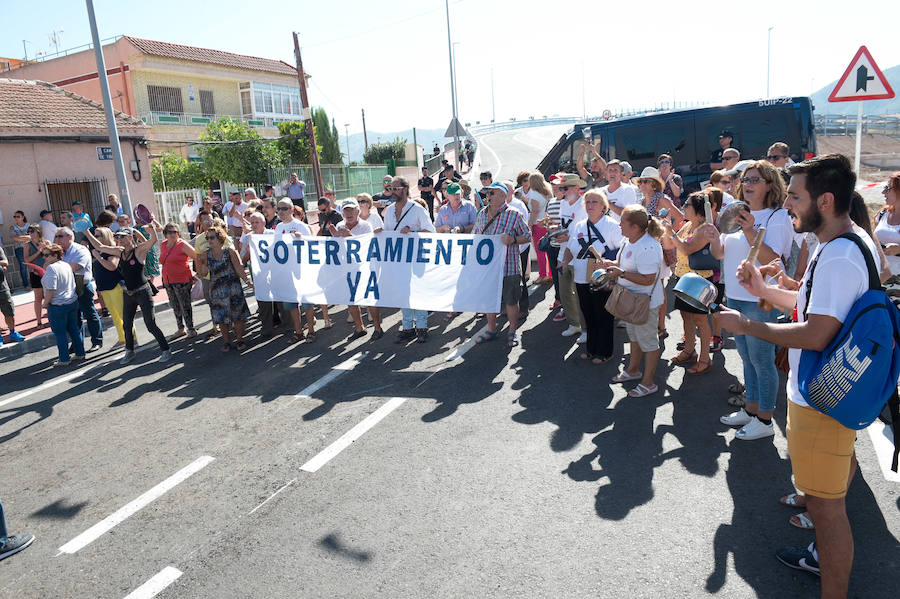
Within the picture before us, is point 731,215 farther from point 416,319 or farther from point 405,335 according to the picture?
point 405,335

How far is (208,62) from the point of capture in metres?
41.8

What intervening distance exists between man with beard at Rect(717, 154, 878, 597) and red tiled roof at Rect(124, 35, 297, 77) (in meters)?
42.5

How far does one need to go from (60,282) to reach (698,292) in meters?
8.12

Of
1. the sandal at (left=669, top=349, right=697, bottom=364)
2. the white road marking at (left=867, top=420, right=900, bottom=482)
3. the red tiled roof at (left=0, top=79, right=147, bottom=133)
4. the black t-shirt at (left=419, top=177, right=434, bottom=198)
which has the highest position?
the red tiled roof at (left=0, top=79, right=147, bottom=133)

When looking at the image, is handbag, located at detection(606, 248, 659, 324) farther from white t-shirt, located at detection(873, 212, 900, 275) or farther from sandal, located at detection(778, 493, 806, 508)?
sandal, located at detection(778, 493, 806, 508)

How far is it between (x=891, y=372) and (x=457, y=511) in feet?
8.41

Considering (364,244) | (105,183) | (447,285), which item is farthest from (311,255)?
(105,183)

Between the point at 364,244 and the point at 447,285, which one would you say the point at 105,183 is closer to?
the point at 364,244

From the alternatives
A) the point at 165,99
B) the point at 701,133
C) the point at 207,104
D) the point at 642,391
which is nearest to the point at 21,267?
the point at 642,391

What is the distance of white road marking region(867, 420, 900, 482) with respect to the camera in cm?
411

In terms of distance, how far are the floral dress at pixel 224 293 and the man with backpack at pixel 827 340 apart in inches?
268

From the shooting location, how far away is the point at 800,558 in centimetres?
326

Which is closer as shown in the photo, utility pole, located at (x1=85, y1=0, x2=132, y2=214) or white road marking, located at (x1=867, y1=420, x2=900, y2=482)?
white road marking, located at (x1=867, y1=420, x2=900, y2=482)

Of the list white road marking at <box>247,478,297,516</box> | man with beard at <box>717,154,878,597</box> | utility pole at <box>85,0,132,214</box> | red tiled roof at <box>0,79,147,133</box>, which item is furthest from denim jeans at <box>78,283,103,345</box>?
red tiled roof at <box>0,79,147,133</box>
